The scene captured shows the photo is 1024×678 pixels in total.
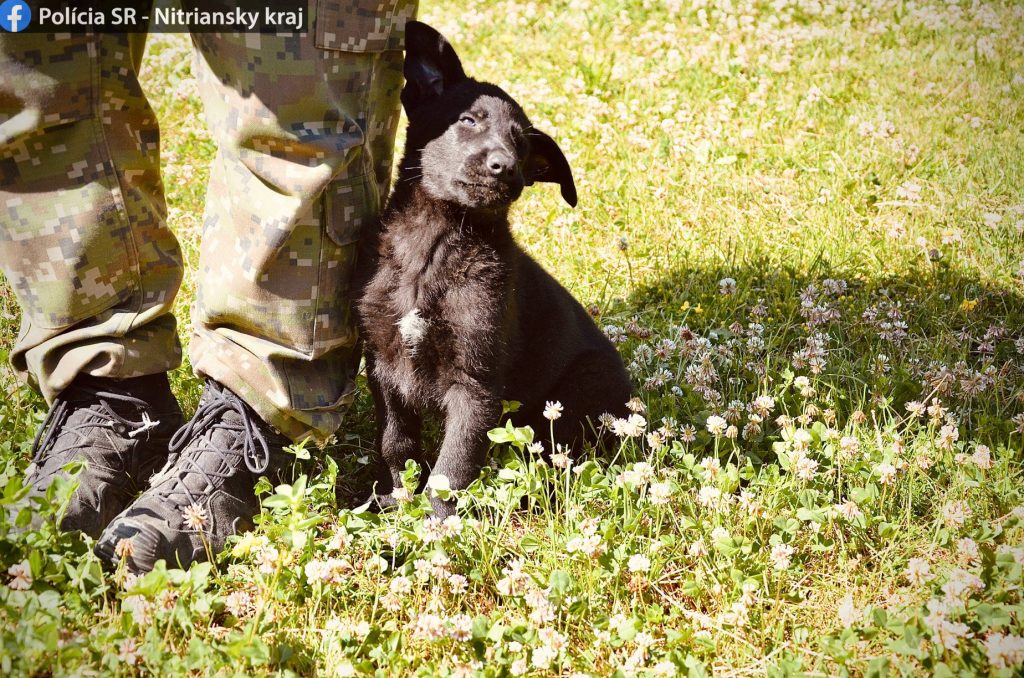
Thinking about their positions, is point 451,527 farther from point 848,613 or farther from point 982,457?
point 982,457

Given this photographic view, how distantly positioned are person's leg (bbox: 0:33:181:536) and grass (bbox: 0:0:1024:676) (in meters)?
0.33

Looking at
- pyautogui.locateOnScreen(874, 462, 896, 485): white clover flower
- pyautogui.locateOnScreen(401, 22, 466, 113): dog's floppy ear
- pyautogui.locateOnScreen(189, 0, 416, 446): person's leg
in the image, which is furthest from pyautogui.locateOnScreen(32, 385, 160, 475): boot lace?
pyautogui.locateOnScreen(874, 462, 896, 485): white clover flower

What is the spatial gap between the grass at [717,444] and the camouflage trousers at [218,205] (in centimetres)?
41

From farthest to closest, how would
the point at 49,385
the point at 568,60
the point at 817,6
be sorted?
the point at 817,6, the point at 568,60, the point at 49,385

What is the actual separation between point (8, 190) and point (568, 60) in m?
4.09

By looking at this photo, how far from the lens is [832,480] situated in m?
2.52

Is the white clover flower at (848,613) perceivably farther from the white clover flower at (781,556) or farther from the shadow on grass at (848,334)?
the shadow on grass at (848,334)

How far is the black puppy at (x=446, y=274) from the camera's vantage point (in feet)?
8.15

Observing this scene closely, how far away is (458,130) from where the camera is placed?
8.59 feet

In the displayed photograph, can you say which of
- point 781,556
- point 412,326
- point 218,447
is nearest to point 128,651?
point 218,447

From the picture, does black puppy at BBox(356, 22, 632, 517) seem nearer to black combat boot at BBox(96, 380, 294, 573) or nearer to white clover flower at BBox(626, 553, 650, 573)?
black combat boot at BBox(96, 380, 294, 573)

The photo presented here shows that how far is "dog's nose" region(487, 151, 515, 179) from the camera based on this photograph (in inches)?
98.7

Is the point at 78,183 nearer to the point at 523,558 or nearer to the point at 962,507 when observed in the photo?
the point at 523,558

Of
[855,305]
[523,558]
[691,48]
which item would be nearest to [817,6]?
[691,48]
